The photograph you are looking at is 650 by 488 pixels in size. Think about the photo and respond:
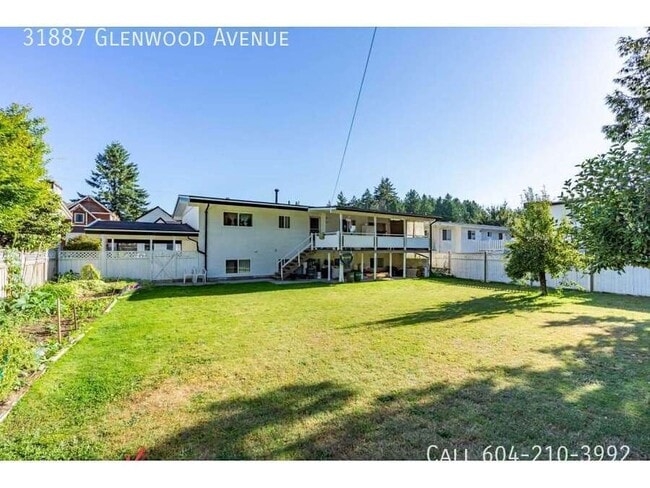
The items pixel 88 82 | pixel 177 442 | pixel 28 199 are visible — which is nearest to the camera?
pixel 177 442

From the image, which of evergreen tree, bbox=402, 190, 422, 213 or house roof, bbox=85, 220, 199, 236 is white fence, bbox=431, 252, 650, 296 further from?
evergreen tree, bbox=402, 190, 422, 213

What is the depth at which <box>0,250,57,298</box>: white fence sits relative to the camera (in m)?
8.12

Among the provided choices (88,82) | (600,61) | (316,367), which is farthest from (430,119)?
(88,82)

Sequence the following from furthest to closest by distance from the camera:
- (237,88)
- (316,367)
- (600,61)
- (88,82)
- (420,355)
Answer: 1. (237,88)
2. (88,82)
3. (600,61)
4. (420,355)
5. (316,367)

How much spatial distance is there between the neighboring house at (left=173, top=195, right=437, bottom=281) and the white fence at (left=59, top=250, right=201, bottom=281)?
1.12 metres

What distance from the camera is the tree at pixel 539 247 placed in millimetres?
10297

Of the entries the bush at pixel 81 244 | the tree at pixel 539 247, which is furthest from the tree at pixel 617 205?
the bush at pixel 81 244

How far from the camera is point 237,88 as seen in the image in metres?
7.42

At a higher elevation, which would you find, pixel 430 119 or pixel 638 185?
pixel 430 119

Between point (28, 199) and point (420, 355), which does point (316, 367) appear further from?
point (28, 199)

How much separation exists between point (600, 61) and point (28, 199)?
43.2 feet

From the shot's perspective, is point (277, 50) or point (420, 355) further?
point (277, 50)

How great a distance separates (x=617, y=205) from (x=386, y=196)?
60788 mm

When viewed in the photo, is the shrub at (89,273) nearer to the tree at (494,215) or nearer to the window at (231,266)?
the window at (231,266)
